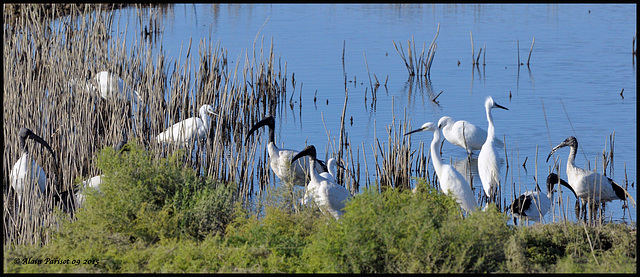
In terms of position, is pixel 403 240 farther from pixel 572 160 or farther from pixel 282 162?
pixel 572 160

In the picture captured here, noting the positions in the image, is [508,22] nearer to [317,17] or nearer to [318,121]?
[317,17]

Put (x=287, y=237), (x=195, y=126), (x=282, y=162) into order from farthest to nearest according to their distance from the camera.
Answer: (x=195, y=126), (x=282, y=162), (x=287, y=237)

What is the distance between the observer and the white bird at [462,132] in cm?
901

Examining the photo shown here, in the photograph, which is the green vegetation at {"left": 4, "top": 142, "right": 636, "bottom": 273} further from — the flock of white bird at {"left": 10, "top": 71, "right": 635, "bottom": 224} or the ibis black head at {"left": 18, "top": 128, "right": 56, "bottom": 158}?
the ibis black head at {"left": 18, "top": 128, "right": 56, "bottom": 158}

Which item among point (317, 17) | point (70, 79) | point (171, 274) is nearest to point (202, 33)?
point (317, 17)

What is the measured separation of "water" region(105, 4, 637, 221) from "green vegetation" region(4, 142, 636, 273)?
1.49 metres

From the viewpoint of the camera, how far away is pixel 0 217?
17.0 ft

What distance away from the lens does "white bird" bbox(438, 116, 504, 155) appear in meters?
9.01

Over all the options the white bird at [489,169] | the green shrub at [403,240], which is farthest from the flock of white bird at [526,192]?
the green shrub at [403,240]

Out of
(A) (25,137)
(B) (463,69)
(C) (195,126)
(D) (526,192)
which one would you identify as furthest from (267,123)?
(B) (463,69)

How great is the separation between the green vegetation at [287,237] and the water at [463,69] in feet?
4.88

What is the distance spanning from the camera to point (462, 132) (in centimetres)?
908

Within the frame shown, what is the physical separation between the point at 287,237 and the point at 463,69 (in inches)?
389

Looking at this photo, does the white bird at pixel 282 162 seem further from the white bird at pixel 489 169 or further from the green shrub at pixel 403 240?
the green shrub at pixel 403 240
